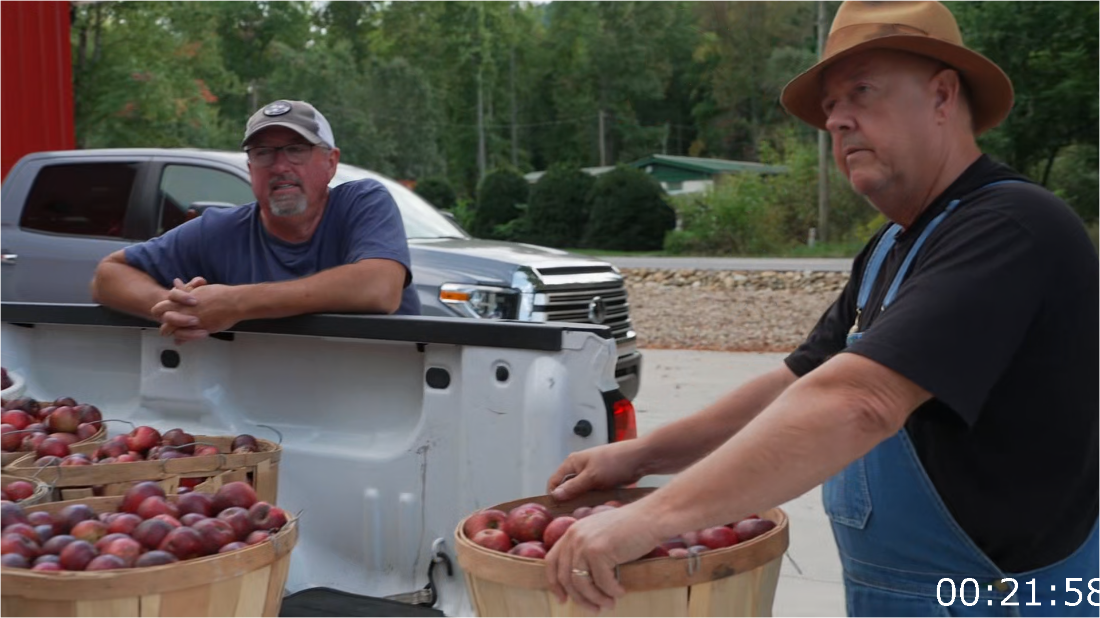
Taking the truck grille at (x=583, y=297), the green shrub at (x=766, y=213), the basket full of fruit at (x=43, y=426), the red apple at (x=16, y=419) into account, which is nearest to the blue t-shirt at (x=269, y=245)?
the basket full of fruit at (x=43, y=426)

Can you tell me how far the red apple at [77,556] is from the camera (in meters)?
2.38

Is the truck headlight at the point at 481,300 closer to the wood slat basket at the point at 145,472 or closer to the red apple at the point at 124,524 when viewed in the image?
the wood slat basket at the point at 145,472

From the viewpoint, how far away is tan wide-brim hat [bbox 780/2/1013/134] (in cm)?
244

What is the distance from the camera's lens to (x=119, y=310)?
4.23 m

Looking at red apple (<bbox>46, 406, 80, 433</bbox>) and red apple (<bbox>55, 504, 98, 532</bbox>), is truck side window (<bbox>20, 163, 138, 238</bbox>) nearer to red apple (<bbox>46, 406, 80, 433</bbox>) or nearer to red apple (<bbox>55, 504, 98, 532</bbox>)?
red apple (<bbox>46, 406, 80, 433</bbox>)

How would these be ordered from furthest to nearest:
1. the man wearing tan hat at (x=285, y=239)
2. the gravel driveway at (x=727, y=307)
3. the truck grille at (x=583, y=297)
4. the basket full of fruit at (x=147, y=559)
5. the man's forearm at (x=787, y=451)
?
the gravel driveway at (x=727, y=307) → the truck grille at (x=583, y=297) → the man wearing tan hat at (x=285, y=239) → the basket full of fruit at (x=147, y=559) → the man's forearm at (x=787, y=451)

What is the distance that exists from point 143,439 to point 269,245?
119cm

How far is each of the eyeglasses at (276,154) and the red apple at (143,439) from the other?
4.35 feet

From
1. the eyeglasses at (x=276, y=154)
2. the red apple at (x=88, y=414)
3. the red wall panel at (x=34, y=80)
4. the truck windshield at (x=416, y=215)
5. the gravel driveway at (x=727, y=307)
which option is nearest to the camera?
the red apple at (x=88, y=414)

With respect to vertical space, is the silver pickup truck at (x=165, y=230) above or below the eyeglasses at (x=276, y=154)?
below

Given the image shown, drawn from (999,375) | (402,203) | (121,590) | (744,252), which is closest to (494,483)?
(121,590)

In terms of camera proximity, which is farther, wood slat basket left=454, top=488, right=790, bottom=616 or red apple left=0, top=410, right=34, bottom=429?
red apple left=0, top=410, right=34, bottom=429

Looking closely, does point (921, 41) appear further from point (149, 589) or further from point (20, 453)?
point (20, 453)

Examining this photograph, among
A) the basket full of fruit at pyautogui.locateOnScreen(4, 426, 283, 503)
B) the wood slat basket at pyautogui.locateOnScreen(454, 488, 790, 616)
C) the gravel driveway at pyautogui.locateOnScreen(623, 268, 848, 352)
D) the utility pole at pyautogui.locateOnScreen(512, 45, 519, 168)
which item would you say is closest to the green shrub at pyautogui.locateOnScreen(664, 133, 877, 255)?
the gravel driveway at pyautogui.locateOnScreen(623, 268, 848, 352)
